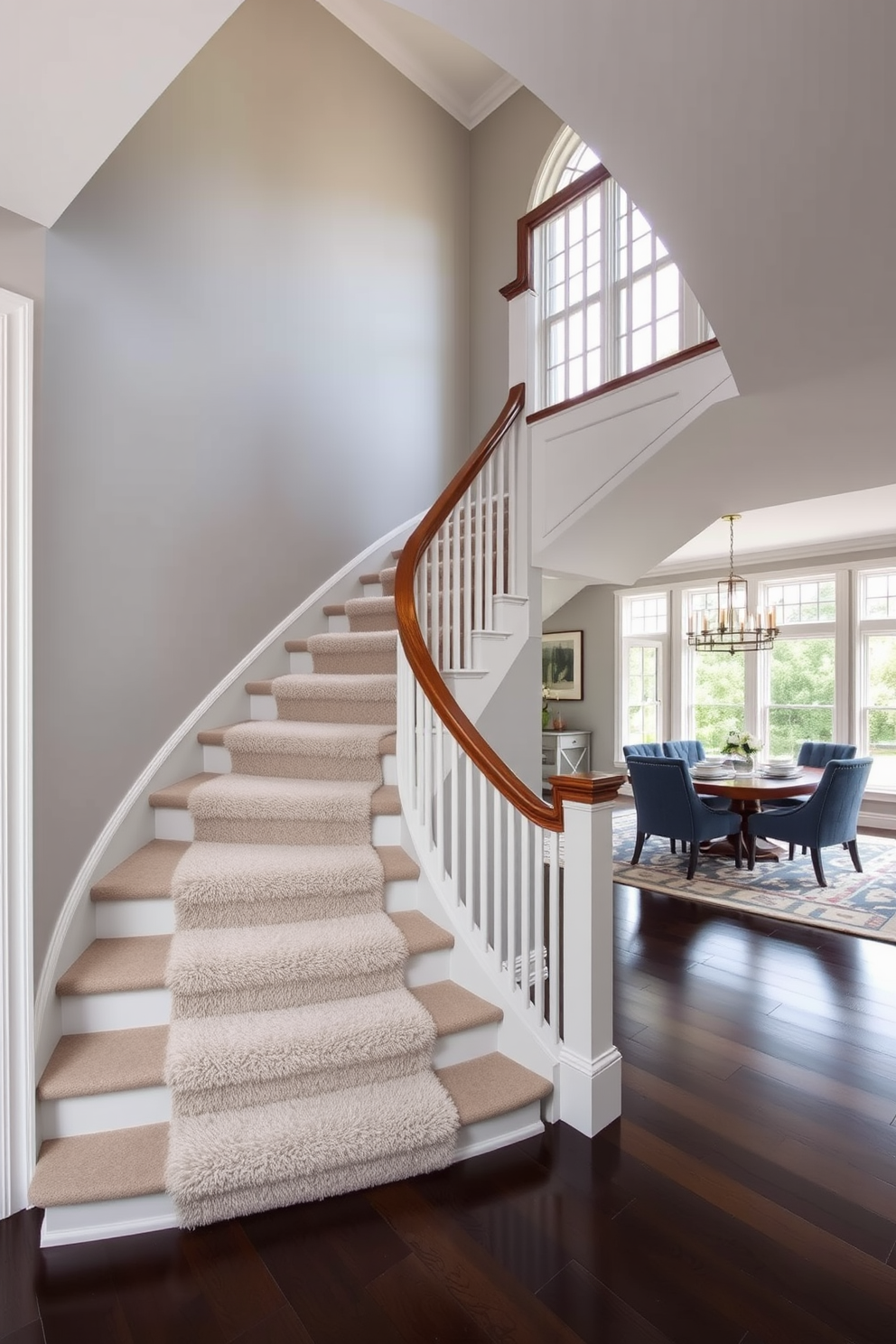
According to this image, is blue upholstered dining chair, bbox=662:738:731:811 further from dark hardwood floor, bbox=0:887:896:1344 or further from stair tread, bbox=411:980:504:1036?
stair tread, bbox=411:980:504:1036

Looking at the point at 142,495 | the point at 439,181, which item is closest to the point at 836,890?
the point at 142,495

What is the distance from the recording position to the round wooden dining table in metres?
4.41

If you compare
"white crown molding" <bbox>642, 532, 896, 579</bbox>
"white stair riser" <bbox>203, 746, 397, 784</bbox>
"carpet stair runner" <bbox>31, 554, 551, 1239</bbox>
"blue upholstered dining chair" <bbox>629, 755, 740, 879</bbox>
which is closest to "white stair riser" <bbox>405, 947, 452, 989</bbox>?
"carpet stair runner" <bbox>31, 554, 551, 1239</bbox>

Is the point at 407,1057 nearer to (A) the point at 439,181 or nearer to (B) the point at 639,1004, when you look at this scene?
(B) the point at 639,1004

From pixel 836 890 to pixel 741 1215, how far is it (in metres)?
3.14

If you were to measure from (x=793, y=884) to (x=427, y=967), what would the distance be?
10.7 feet

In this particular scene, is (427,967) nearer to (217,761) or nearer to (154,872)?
(154,872)

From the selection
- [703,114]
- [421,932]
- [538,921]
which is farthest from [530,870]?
[703,114]

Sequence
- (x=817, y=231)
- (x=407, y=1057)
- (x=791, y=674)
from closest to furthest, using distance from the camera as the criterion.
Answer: (x=817, y=231) < (x=407, y=1057) < (x=791, y=674)

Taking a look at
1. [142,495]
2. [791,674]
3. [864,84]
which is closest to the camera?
[864,84]

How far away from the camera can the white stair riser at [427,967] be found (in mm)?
2174

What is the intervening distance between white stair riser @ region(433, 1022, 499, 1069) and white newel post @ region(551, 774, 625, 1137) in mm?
224

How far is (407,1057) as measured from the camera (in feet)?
6.27

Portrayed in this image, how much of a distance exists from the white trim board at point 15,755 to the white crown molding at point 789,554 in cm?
512
